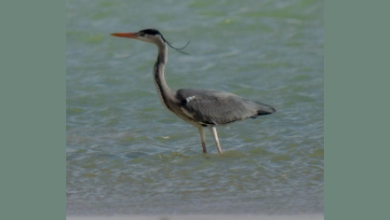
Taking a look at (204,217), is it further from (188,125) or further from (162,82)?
(188,125)

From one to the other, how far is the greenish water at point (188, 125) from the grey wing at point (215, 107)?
348mm

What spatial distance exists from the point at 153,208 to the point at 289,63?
582 cm

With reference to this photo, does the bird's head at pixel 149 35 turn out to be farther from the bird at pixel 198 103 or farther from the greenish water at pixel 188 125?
the greenish water at pixel 188 125

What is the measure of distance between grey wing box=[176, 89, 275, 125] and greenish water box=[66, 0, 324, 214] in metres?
0.35

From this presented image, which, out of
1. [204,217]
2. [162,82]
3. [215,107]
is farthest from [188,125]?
[204,217]

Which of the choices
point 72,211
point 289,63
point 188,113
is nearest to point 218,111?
point 188,113

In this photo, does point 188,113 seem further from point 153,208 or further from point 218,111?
point 153,208

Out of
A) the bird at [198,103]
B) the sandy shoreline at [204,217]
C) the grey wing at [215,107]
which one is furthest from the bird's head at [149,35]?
the sandy shoreline at [204,217]

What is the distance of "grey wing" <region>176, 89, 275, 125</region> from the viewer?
336 inches

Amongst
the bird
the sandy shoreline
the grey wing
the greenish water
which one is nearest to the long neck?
the bird

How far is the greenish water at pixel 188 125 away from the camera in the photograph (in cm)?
704

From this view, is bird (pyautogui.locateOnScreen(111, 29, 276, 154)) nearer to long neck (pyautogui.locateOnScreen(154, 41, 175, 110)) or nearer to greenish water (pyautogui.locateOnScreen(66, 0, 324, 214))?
long neck (pyautogui.locateOnScreen(154, 41, 175, 110))

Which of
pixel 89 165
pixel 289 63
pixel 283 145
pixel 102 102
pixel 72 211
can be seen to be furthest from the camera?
pixel 289 63

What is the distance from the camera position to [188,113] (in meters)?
8.52
